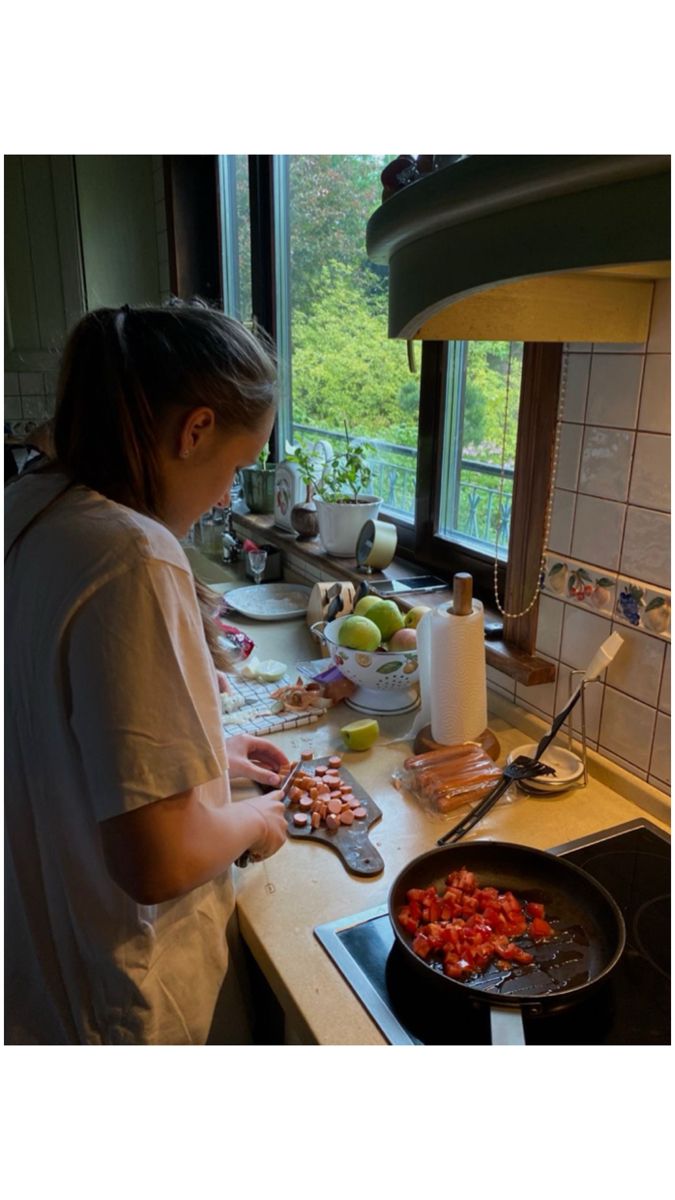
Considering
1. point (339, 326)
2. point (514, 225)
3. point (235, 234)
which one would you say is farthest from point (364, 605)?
point (235, 234)

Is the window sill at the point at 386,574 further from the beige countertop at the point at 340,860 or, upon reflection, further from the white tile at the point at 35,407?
the white tile at the point at 35,407

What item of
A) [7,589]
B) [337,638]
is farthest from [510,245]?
[337,638]

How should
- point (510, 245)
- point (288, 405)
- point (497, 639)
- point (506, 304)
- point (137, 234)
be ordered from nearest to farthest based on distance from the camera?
1. point (510, 245)
2. point (506, 304)
3. point (497, 639)
4. point (288, 405)
5. point (137, 234)

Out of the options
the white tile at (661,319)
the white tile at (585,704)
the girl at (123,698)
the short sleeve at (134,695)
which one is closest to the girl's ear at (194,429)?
the girl at (123,698)

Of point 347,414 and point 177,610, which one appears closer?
point 177,610

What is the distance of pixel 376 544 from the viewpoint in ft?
5.50

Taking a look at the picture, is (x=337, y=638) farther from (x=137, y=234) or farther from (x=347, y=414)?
(x=137, y=234)

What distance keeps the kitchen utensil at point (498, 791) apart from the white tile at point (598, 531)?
28 cm

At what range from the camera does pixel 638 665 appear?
1.00m

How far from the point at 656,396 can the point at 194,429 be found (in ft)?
1.81

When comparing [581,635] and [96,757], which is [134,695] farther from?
[581,635]

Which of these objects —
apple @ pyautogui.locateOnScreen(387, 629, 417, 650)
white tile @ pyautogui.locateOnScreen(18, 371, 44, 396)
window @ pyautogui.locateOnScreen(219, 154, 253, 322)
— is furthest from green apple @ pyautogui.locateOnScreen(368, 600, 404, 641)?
white tile @ pyautogui.locateOnScreen(18, 371, 44, 396)

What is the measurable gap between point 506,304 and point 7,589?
64cm

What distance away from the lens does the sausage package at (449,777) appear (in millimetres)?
1031
